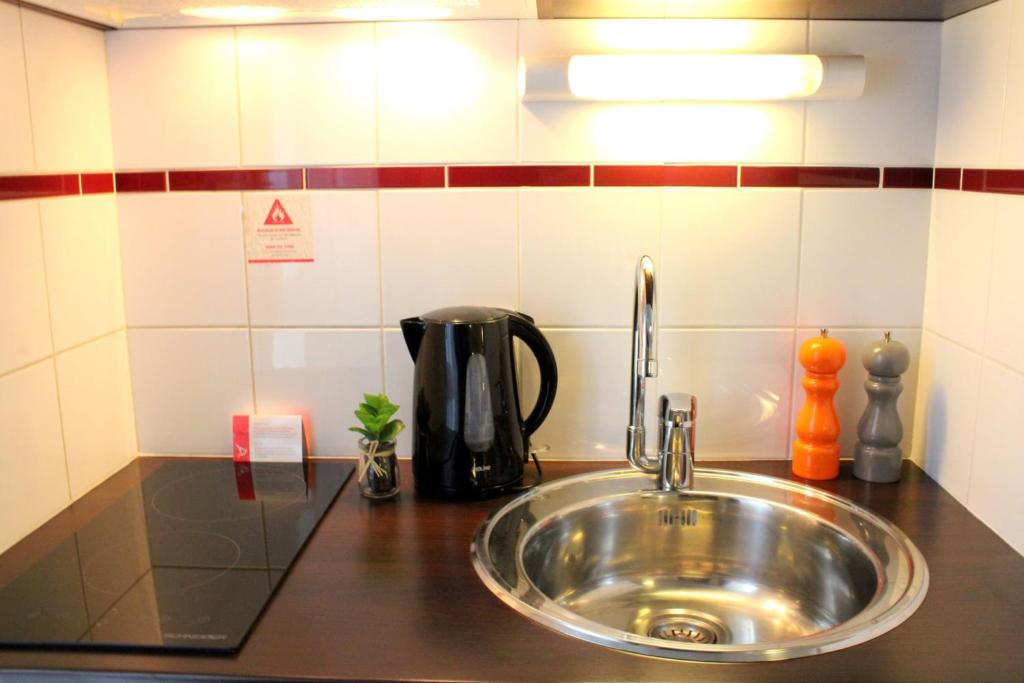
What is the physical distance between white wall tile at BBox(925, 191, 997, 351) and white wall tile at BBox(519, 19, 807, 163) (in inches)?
9.4

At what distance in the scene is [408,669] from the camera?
2.65ft

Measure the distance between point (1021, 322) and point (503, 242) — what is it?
2.39ft

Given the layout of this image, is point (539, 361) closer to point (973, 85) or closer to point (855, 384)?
point (855, 384)

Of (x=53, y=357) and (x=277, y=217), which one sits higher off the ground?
(x=277, y=217)

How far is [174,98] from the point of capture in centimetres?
130

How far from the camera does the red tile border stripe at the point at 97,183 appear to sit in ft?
4.10

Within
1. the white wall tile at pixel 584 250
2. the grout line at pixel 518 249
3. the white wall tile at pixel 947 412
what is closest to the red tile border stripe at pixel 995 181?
the white wall tile at pixel 947 412

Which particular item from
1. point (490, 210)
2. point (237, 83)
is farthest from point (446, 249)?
point (237, 83)

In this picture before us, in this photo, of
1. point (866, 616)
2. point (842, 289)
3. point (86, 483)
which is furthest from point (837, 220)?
point (86, 483)

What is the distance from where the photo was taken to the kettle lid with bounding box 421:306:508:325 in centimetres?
118

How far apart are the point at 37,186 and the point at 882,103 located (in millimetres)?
1246

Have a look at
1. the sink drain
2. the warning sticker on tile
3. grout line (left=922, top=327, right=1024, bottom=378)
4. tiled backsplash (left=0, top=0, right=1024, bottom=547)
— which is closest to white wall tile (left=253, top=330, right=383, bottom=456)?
tiled backsplash (left=0, top=0, right=1024, bottom=547)

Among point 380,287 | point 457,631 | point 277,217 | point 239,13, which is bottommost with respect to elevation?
point 457,631

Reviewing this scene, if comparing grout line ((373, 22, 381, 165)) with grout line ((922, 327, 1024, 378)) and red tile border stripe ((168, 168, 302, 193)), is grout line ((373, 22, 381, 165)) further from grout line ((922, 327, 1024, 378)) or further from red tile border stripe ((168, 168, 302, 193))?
grout line ((922, 327, 1024, 378))
